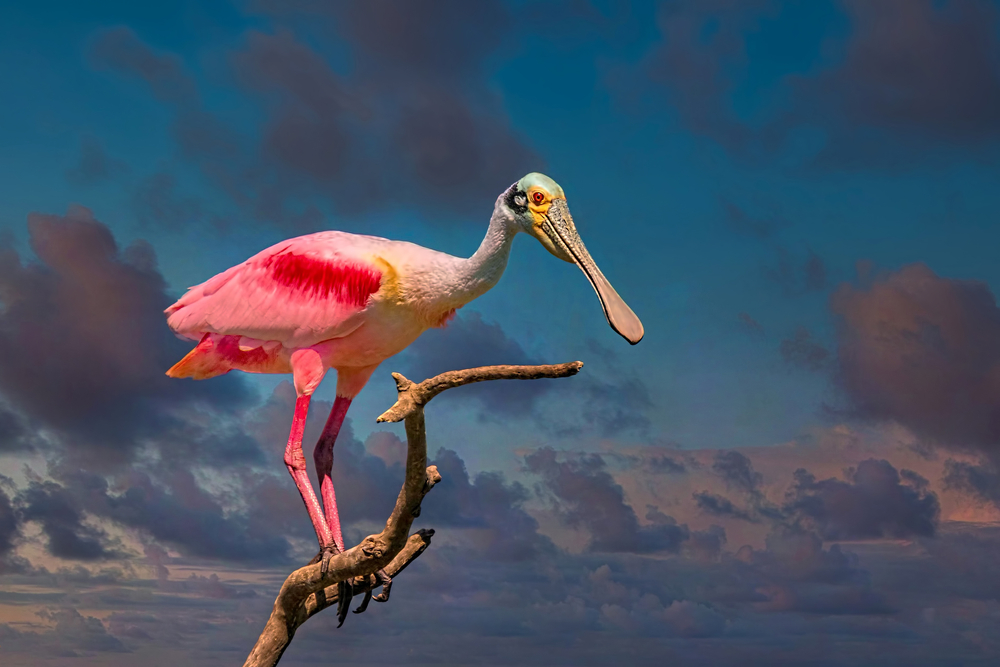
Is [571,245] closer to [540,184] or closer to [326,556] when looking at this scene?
[540,184]

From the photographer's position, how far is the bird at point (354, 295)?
8578mm

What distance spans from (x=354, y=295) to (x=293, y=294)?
1.86 ft

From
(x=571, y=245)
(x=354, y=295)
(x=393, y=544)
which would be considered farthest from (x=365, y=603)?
(x=571, y=245)

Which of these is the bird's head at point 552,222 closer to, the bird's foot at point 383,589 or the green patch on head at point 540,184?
the green patch on head at point 540,184

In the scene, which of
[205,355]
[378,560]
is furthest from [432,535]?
[205,355]

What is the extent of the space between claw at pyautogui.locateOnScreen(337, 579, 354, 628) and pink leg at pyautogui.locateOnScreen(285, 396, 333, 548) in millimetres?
455

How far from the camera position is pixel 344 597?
8648mm

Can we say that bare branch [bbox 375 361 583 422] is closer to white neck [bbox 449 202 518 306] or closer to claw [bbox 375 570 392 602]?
white neck [bbox 449 202 518 306]

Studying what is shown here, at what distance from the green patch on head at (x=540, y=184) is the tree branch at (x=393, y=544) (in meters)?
2.28

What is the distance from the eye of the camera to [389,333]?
8727 mm

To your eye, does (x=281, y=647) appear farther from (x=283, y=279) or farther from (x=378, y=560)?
(x=283, y=279)

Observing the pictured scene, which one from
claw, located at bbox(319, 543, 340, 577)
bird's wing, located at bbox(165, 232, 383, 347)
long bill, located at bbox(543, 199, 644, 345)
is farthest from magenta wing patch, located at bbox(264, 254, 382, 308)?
claw, located at bbox(319, 543, 340, 577)

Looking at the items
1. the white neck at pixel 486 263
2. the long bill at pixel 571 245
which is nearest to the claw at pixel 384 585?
the white neck at pixel 486 263

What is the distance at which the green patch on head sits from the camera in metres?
8.57
